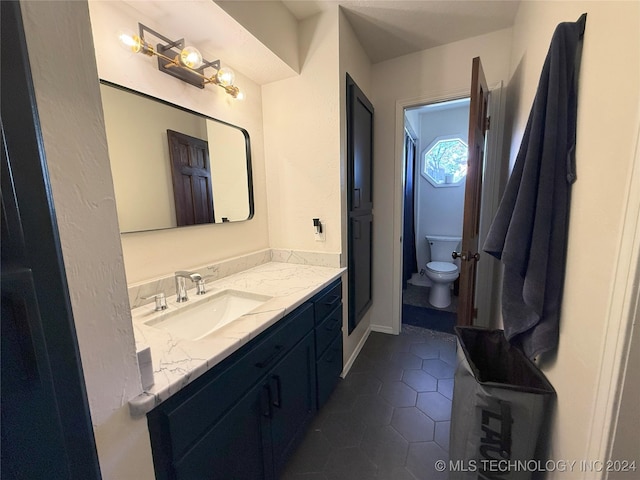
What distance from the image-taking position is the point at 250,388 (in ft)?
3.08

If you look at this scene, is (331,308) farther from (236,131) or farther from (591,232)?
(236,131)

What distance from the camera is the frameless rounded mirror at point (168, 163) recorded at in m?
1.10

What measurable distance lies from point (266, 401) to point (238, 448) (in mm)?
167

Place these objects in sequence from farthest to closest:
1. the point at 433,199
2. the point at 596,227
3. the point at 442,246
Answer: the point at 433,199 < the point at 442,246 < the point at 596,227

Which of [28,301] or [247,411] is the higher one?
[28,301]

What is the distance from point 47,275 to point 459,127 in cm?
395

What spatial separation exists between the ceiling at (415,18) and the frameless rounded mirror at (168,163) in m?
0.94

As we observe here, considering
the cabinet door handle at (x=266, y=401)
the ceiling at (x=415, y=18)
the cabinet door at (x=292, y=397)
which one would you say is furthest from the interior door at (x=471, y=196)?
the cabinet door handle at (x=266, y=401)

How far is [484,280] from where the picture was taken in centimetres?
213

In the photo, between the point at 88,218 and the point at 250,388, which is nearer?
the point at 88,218

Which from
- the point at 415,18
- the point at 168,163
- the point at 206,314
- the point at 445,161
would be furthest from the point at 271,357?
the point at 445,161

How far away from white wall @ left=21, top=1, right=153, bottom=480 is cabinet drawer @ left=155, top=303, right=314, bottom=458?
8cm

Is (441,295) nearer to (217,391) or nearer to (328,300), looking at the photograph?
(328,300)

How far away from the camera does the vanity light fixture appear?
3.57ft
